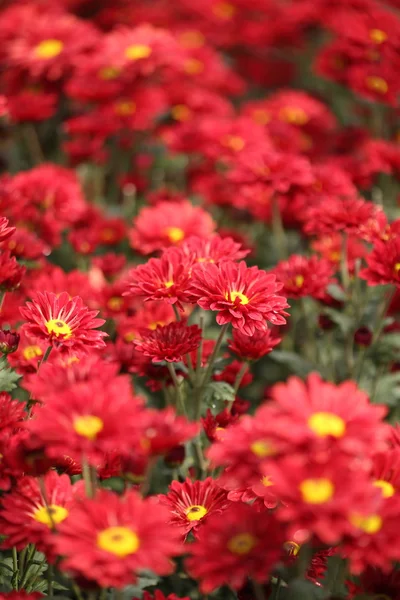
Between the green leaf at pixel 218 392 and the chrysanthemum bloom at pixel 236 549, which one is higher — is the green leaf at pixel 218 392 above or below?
below

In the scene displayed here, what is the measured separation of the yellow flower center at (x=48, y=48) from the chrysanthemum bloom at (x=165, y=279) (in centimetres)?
116

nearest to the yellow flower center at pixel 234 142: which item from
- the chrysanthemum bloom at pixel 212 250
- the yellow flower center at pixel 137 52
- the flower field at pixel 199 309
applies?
the flower field at pixel 199 309

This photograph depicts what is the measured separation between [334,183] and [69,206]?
2.15 ft

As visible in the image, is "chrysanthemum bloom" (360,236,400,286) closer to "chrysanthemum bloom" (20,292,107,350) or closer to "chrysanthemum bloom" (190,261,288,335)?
"chrysanthemum bloom" (190,261,288,335)

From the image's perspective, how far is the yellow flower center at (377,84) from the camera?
192 cm

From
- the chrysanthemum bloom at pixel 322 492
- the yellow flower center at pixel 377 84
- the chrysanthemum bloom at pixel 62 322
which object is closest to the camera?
the chrysanthemum bloom at pixel 322 492

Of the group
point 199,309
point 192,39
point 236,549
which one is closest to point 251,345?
point 199,309

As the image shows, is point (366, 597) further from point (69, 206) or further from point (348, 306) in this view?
point (69, 206)

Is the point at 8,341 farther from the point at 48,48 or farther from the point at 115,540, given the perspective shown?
the point at 48,48

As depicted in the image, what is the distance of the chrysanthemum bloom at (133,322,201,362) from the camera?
1100 millimetres

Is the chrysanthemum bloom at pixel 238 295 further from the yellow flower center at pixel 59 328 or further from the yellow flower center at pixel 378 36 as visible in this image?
the yellow flower center at pixel 378 36

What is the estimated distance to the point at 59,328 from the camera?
41.9 inches

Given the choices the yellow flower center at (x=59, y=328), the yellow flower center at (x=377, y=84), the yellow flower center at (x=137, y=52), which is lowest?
the yellow flower center at (x=377, y=84)

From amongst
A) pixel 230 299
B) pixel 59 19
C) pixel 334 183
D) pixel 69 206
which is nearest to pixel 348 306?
pixel 334 183
